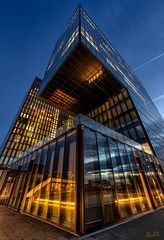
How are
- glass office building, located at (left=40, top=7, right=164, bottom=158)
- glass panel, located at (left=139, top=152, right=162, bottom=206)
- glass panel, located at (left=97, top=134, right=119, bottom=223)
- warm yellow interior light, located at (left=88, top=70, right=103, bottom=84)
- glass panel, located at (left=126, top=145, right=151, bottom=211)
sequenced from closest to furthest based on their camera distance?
1. glass panel, located at (left=97, top=134, right=119, bottom=223)
2. glass panel, located at (left=126, top=145, right=151, bottom=211)
3. glass panel, located at (left=139, top=152, right=162, bottom=206)
4. glass office building, located at (left=40, top=7, right=164, bottom=158)
5. warm yellow interior light, located at (left=88, top=70, right=103, bottom=84)

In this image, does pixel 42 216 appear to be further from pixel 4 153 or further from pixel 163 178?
pixel 4 153

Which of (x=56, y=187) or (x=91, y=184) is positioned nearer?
(x=91, y=184)

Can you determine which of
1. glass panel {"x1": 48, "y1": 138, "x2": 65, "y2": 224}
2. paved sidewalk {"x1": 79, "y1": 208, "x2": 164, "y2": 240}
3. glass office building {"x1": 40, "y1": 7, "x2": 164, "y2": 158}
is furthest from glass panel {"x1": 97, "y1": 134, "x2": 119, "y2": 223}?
glass office building {"x1": 40, "y1": 7, "x2": 164, "y2": 158}

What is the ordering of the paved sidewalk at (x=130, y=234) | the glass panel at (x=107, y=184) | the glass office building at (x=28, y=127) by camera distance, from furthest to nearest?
the glass office building at (x=28, y=127) → the glass panel at (x=107, y=184) → the paved sidewalk at (x=130, y=234)

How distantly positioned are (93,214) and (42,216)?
3930 millimetres

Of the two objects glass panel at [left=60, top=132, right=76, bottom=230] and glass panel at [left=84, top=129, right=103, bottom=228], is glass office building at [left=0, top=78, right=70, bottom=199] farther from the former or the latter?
glass panel at [left=84, top=129, right=103, bottom=228]

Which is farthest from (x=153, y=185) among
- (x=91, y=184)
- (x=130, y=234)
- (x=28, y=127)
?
(x=28, y=127)

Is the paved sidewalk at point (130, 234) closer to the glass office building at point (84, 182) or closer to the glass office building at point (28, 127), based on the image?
the glass office building at point (84, 182)

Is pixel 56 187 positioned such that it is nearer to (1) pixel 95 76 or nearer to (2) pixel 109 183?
(2) pixel 109 183

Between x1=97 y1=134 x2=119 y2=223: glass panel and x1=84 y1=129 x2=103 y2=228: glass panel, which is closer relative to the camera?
x1=84 y1=129 x2=103 y2=228: glass panel

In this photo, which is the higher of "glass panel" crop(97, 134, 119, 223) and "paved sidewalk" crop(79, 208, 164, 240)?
"glass panel" crop(97, 134, 119, 223)

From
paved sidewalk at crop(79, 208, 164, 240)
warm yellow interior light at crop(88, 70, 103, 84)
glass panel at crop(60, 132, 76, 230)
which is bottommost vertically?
paved sidewalk at crop(79, 208, 164, 240)

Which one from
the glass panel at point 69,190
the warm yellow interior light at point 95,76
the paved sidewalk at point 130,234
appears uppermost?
the warm yellow interior light at point 95,76

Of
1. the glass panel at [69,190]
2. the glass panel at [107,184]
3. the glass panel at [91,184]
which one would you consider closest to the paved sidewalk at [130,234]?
the glass panel at [91,184]
